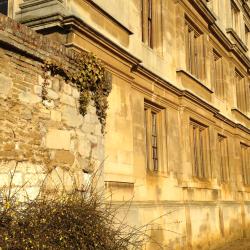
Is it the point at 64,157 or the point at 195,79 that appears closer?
the point at 64,157

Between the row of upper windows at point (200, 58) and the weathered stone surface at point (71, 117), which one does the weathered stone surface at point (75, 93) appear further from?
the row of upper windows at point (200, 58)

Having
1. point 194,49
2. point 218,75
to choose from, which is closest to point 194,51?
point 194,49

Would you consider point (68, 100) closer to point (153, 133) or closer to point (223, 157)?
point (153, 133)

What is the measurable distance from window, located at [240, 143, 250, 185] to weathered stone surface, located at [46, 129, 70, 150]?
49.4 ft

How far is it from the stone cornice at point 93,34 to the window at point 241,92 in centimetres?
1284

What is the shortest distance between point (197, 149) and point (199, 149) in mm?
220

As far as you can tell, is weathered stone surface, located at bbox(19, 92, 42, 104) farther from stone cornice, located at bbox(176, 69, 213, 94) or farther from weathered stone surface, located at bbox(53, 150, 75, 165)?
stone cornice, located at bbox(176, 69, 213, 94)

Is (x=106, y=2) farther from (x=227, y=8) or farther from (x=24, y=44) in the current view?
(x=227, y=8)

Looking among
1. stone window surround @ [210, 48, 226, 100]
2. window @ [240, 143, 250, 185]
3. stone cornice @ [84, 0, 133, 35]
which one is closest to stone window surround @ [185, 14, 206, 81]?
stone window surround @ [210, 48, 226, 100]

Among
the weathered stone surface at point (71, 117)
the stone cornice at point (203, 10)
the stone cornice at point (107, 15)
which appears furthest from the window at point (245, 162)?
the weathered stone surface at point (71, 117)

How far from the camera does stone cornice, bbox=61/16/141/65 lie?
7.89 meters

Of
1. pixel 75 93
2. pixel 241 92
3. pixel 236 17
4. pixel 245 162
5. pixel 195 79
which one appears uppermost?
pixel 236 17

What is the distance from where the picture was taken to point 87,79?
7.47 m

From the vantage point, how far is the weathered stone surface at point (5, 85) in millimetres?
5625
